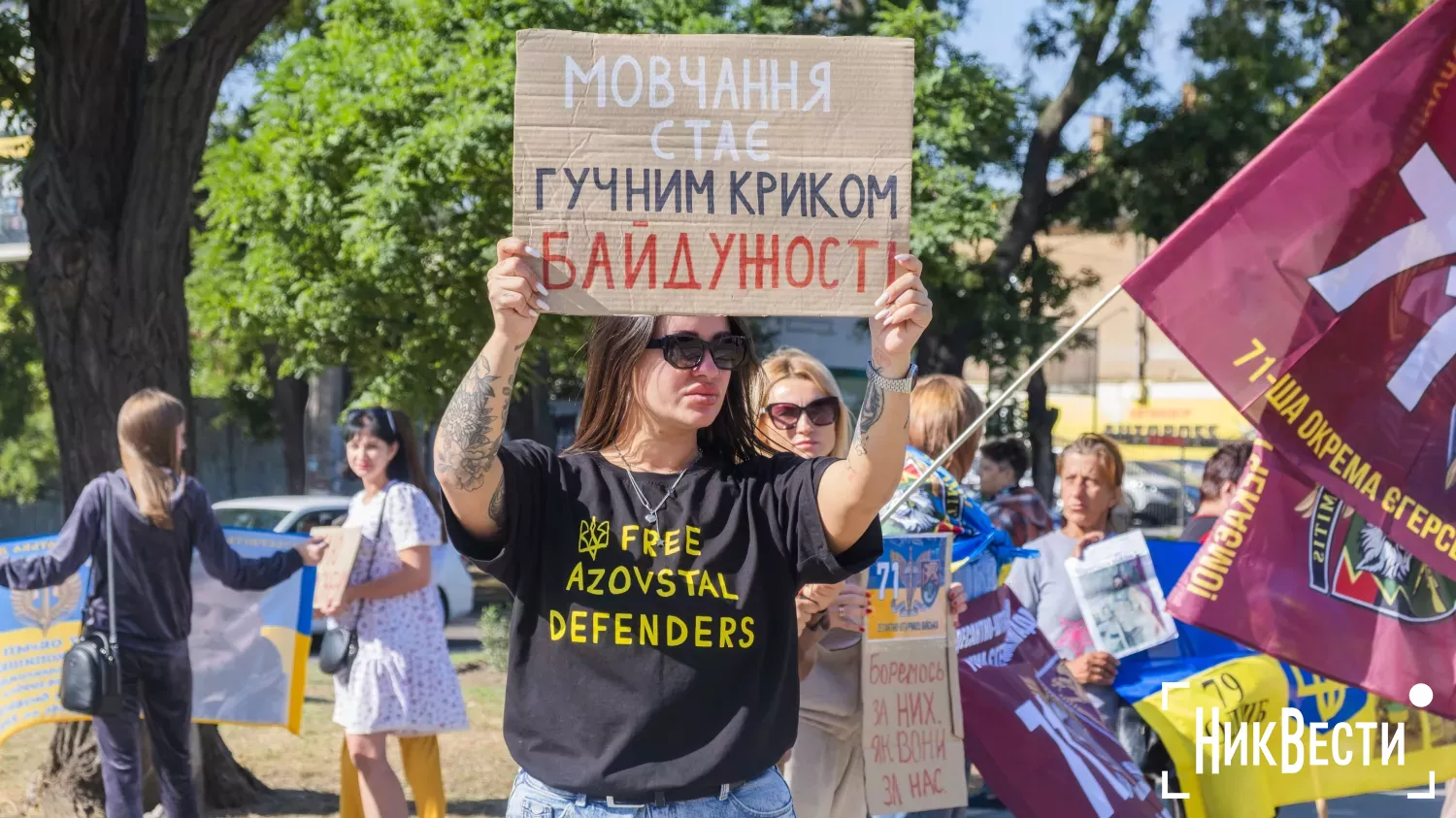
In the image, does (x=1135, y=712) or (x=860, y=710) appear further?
(x=1135, y=712)

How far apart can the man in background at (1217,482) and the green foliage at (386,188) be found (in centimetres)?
674

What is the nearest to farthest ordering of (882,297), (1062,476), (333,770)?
(882,297), (1062,476), (333,770)

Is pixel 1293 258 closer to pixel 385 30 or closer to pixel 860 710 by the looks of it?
pixel 860 710

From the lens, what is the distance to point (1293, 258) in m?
4.77

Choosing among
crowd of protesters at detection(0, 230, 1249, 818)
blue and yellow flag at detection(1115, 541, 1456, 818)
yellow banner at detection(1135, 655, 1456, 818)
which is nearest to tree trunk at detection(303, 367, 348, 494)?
blue and yellow flag at detection(1115, 541, 1456, 818)

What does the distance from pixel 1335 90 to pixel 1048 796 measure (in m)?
2.29

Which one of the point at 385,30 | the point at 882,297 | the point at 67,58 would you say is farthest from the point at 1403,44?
the point at 385,30

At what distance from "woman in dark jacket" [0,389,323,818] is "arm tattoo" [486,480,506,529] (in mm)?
3423

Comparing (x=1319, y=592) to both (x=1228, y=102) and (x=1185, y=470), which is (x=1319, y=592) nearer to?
(x=1228, y=102)

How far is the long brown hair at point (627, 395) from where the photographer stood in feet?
9.42

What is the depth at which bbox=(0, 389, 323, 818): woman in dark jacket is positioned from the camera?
5676mm

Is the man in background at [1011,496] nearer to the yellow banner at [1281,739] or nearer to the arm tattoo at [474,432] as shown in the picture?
the yellow banner at [1281,739]

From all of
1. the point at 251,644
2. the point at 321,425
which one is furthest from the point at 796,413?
the point at 321,425

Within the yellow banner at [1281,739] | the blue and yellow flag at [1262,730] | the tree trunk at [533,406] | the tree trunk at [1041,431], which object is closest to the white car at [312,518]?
the tree trunk at [533,406]
